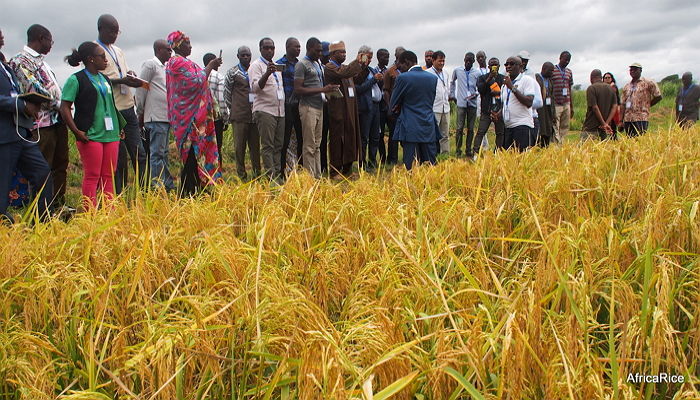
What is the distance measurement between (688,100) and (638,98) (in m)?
1.47

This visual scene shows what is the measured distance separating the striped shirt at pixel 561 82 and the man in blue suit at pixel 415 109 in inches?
152

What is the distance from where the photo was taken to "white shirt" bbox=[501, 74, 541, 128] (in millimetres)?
6008

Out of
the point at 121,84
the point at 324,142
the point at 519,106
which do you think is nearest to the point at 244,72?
the point at 324,142

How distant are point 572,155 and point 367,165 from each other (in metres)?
3.76

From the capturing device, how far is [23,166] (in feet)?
12.6

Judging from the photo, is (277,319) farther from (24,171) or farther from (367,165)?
(367,165)

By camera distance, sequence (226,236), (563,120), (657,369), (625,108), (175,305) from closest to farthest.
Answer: (657,369), (175,305), (226,236), (625,108), (563,120)

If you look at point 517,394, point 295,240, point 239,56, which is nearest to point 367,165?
point 239,56

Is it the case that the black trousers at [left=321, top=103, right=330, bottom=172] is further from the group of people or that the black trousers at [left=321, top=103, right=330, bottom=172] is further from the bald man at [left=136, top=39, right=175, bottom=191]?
the bald man at [left=136, top=39, right=175, bottom=191]

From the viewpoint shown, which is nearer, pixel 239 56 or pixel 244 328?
pixel 244 328

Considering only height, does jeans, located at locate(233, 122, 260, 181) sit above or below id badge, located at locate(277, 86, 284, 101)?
below

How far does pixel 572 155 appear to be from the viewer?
4.07m

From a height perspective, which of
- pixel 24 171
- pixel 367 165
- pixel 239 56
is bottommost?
pixel 367 165

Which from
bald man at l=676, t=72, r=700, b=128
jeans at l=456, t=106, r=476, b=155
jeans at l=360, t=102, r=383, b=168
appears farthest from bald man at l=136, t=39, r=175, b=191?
bald man at l=676, t=72, r=700, b=128
